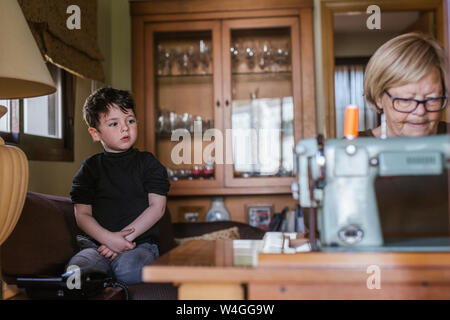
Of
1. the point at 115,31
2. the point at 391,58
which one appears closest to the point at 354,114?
the point at 391,58

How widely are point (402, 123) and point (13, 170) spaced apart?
3.28 feet

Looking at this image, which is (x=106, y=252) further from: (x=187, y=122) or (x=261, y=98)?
(x=261, y=98)

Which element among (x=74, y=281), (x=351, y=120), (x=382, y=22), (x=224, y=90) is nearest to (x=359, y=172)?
(x=351, y=120)

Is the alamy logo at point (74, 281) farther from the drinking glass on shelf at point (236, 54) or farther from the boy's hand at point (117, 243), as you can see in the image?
the drinking glass on shelf at point (236, 54)

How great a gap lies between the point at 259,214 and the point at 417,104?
73.6 inches

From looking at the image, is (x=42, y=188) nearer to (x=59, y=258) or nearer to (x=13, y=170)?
(x=59, y=258)

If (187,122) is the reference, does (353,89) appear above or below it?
above

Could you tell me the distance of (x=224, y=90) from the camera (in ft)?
9.74

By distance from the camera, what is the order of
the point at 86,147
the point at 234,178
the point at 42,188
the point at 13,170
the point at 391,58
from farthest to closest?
1. the point at 234,178
2. the point at 86,147
3. the point at 42,188
4. the point at 391,58
5. the point at 13,170

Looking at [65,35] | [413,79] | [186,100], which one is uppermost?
[65,35]

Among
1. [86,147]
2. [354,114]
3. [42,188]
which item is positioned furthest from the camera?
[86,147]

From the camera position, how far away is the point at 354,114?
2.83ft

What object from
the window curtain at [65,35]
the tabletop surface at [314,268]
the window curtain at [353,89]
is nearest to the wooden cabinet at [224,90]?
the window curtain at [65,35]

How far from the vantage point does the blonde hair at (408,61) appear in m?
1.27
